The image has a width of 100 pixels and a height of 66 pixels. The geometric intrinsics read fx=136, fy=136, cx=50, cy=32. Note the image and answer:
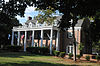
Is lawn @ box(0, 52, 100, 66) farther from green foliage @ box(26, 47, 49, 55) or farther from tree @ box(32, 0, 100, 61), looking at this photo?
green foliage @ box(26, 47, 49, 55)

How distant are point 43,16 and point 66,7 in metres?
15.2

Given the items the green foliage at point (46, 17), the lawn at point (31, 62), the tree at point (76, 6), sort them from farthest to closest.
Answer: the green foliage at point (46, 17) < the lawn at point (31, 62) < the tree at point (76, 6)

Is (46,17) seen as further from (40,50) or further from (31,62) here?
(31,62)

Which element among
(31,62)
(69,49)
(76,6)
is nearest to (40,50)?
(69,49)

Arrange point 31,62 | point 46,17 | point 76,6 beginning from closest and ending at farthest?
1. point 76,6
2. point 31,62
3. point 46,17

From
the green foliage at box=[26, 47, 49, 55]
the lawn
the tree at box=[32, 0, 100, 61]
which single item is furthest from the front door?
the tree at box=[32, 0, 100, 61]

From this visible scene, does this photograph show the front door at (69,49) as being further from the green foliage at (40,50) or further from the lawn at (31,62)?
the lawn at (31,62)

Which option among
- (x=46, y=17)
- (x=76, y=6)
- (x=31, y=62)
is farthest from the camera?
(x=46, y=17)

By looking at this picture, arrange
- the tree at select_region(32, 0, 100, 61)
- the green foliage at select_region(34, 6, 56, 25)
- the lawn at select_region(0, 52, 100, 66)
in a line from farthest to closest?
the green foliage at select_region(34, 6, 56, 25) → the lawn at select_region(0, 52, 100, 66) → the tree at select_region(32, 0, 100, 61)

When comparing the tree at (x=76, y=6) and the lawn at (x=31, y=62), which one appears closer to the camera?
the tree at (x=76, y=6)

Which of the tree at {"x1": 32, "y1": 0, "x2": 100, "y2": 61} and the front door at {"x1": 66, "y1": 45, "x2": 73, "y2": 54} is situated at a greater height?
the tree at {"x1": 32, "y1": 0, "x2": 100, "y2": 61}

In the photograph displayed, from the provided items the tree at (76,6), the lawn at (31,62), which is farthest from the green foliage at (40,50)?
the tree at (76,6)

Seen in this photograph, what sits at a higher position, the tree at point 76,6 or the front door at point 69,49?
the tree at point 76,6

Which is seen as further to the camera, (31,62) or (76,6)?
(31,62)
